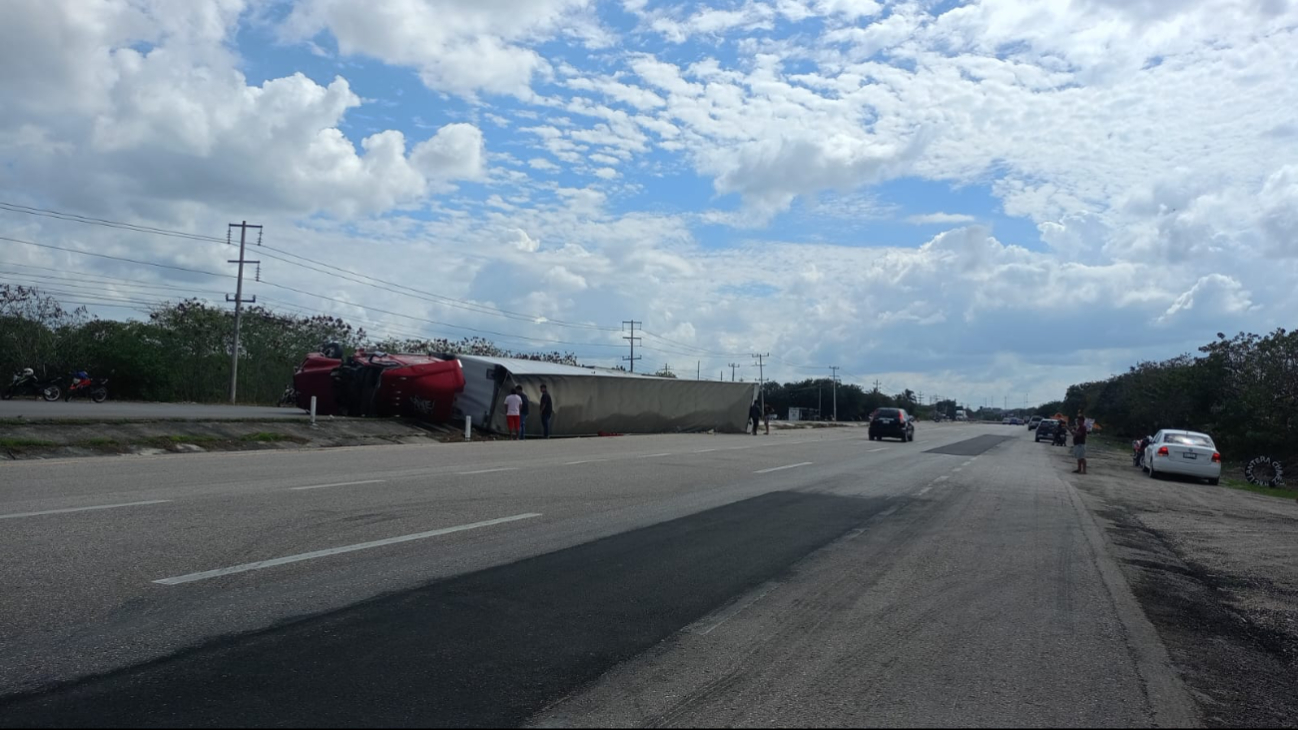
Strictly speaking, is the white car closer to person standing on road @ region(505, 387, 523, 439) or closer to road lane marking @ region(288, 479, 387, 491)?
person standing on road @ region(505, 387, 523, 439)

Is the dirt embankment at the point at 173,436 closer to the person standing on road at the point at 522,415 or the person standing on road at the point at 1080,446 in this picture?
the person standing on road at the point at 522,415

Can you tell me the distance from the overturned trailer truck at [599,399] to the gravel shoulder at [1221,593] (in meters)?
19.3

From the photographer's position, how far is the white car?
25344 mm

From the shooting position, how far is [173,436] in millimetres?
20312

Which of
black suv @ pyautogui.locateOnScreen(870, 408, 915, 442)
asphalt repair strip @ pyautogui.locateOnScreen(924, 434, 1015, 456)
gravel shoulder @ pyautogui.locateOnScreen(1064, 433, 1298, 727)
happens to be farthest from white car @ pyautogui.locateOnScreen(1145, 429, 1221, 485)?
black suv @ pyautogui.locateOnScreen(870, 408, 915, 442)

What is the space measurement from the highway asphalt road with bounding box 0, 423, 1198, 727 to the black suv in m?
29.2

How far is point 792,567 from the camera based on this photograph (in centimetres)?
834

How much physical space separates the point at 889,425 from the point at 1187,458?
634 inches

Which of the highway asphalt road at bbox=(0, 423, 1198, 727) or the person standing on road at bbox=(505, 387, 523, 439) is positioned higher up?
the person standing on road at bbox=(505, 387, 523, 439)

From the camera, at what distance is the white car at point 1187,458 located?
83.1ft

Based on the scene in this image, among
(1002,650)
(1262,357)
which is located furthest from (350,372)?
(1262,357)

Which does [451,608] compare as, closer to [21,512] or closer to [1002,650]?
[1002,650]

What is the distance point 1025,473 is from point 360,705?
21.8 meters

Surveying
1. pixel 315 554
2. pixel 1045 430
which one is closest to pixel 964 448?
pixel 1045 430
